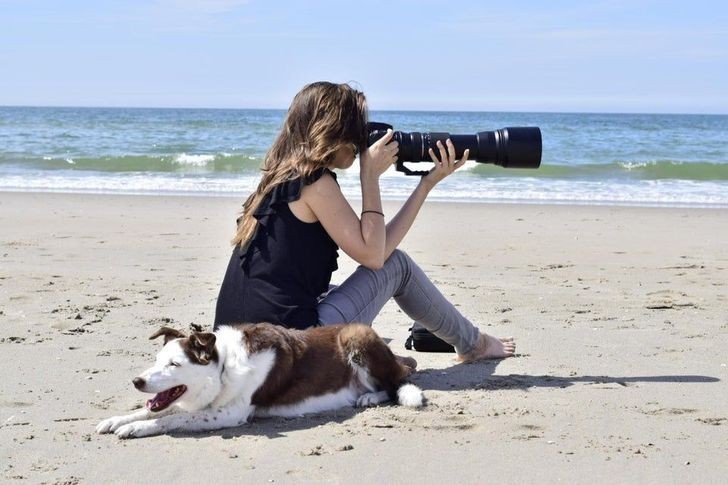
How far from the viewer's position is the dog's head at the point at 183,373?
330cm

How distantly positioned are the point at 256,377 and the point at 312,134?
96 cm

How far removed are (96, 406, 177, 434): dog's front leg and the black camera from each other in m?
1.38

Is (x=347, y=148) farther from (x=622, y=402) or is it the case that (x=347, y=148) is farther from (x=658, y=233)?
(x=658, y=233)

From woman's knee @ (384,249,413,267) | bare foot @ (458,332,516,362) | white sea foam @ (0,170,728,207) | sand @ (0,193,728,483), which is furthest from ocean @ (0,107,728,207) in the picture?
woman's knee @ (384,249,413,267)

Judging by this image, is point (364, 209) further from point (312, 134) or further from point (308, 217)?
point (312, 134)

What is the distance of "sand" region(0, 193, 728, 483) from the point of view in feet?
10.3

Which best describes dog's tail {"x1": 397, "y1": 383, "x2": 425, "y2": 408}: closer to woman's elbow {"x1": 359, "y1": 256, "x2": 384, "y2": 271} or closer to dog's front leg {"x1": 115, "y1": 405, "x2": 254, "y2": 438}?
woman's elbow {"x1": 359, "y1": 256, "x2": 384, "y2": 271}

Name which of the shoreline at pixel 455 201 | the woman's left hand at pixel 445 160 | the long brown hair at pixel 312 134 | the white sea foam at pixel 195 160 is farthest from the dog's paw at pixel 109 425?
the white sea foam at pixel 195 160

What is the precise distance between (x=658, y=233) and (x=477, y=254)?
87.0 inches

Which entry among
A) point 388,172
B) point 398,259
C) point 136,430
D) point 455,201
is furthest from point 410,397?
point 388,172

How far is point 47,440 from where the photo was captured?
3.40 m

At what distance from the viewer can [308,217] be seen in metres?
3.83

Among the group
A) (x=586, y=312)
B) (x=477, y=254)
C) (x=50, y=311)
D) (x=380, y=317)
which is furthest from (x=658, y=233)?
(x=50, y=311)

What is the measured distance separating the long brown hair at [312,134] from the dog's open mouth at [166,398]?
2.36 feet
